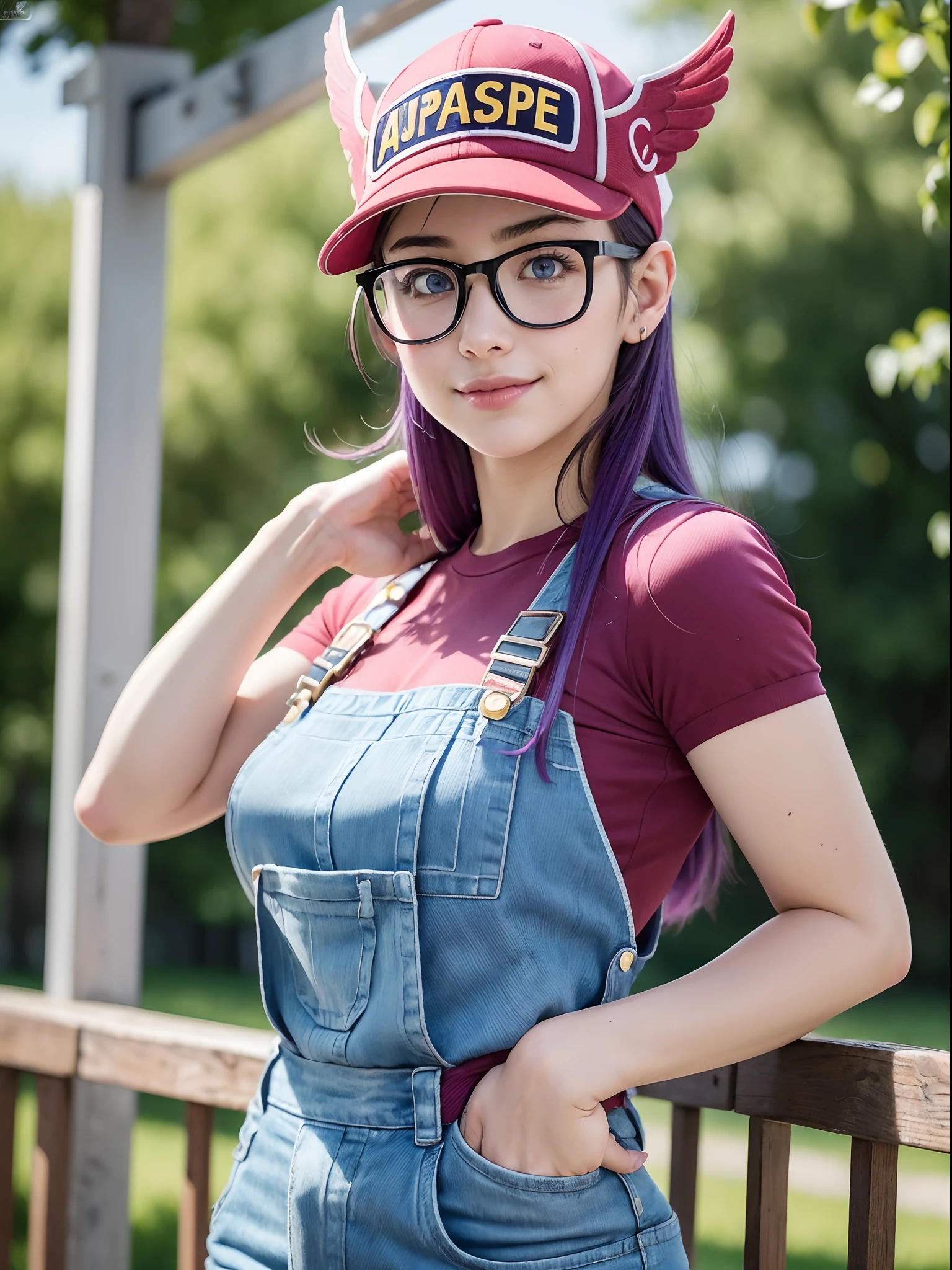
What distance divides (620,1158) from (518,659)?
0.46 metres

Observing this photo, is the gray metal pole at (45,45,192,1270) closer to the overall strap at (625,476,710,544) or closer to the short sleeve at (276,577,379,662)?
the short sleeve at (276,577,379,662)

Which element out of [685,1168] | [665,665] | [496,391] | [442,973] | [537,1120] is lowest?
[685,1168]

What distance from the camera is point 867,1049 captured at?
1415 mm

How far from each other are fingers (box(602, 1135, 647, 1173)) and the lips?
0.71 metres

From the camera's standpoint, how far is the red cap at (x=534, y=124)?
4.35 feet

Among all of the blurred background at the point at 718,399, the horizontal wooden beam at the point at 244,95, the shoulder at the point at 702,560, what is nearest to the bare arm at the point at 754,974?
the shoulder at the point at 702,560

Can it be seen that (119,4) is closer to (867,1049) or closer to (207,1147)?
(207,1147)

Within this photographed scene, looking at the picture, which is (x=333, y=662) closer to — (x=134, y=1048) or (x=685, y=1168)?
(x=685, y=1168)

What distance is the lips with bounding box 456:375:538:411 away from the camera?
4.50 ft

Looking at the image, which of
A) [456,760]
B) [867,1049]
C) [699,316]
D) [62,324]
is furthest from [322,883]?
[699,316]

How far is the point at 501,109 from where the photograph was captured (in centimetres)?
135

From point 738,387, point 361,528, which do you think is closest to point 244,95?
point 361,528

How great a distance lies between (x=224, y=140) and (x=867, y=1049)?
78.6 inches

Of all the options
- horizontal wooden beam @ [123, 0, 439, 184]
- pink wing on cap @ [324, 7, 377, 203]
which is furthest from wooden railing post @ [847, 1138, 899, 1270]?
horizontal wooden beam @ [123, 0, 439, 184]
